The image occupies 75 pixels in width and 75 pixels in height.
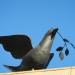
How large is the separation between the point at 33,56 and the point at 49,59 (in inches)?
4.9

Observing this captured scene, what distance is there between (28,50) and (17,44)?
108mm

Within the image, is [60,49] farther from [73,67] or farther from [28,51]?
[73,67]

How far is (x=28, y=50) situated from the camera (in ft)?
7.22

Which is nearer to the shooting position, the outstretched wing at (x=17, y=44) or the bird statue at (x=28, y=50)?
the bird statue at (x=28, y=50)

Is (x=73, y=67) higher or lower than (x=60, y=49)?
lower

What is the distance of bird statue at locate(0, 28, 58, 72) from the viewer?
1.97m

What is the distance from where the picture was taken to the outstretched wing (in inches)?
86.5

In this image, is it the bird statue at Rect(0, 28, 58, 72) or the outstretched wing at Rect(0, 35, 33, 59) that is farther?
the outstretched wing at Rect(0, 35, 33, 59)

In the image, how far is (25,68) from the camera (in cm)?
197

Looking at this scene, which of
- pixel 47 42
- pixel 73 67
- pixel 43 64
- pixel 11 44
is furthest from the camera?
pixel 11 44

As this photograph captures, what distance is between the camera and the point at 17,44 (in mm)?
2248

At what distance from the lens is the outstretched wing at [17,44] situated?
2197 mm

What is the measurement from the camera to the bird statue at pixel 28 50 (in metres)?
1.97

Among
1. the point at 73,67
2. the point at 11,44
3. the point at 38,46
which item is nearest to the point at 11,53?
the point at 11,44
